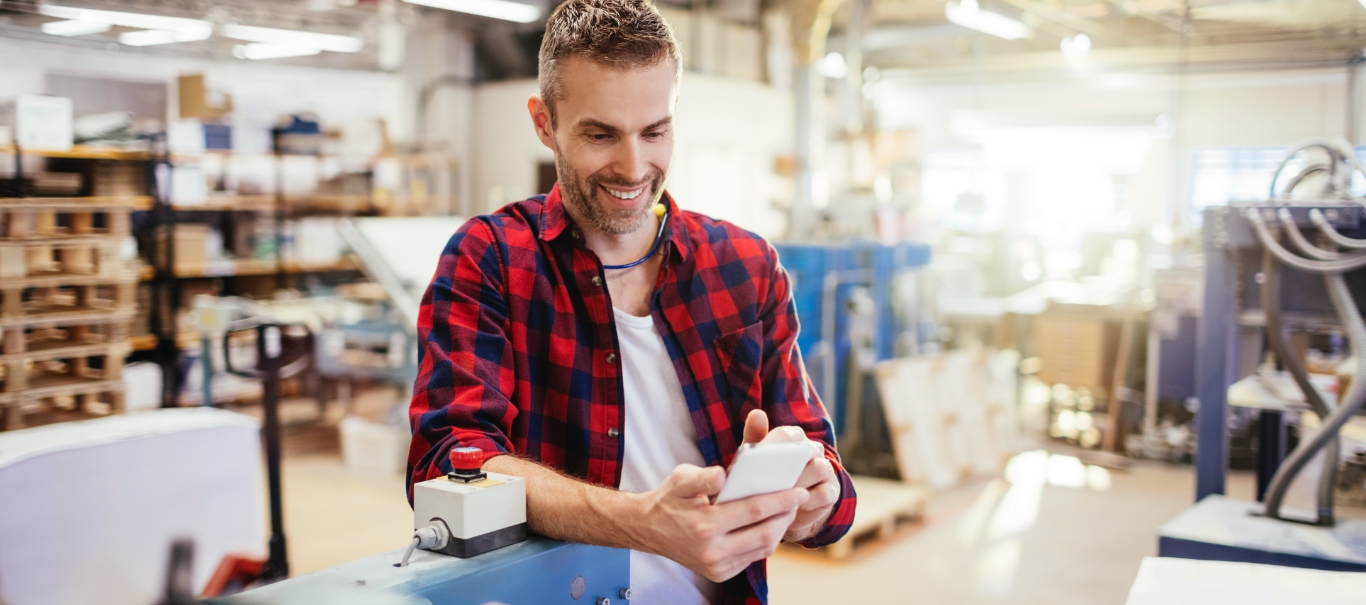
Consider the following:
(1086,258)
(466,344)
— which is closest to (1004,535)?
(466,344)

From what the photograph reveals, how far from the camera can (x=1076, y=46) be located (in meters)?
12.1

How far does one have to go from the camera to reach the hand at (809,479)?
4.41ft

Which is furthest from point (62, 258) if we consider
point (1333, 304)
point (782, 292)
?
point (1333, 304)

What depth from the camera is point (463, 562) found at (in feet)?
3.99

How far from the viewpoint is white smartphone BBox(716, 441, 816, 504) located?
1103mm

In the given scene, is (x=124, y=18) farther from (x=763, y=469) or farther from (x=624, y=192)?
(x=763, y=469)

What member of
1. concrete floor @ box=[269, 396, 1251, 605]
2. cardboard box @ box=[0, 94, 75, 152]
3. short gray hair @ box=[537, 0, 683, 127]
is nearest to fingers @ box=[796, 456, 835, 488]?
short gray hair @ box=[537, 0, 683, 127]

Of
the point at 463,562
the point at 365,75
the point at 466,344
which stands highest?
the point at 365,75

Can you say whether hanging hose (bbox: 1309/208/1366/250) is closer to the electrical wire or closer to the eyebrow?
the eyebrow

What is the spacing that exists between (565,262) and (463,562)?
551mm

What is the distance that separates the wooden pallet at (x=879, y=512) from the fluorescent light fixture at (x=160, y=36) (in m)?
8.19

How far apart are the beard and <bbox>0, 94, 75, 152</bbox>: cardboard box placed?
106 inches


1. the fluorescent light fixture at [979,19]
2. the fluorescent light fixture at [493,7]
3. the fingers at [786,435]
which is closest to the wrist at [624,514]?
the fingers at [786,435]

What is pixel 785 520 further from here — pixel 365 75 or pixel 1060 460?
pixel 365 75
